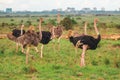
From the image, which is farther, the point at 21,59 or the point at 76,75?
the point at 21,59

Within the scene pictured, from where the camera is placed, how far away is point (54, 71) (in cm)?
1089

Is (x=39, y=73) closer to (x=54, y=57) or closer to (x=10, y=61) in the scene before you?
(x=10, y=61)

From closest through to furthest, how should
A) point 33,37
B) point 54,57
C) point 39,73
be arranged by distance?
1. point 39,73
2. point 33,37
3. point 54,57

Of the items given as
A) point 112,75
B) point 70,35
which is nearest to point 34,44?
point 70,35

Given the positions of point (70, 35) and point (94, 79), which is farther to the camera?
point (70, 35)

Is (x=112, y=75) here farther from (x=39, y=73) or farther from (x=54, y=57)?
(x=54, y=57)

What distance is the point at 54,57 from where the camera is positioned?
1416 centimetres

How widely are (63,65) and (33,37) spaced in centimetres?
153

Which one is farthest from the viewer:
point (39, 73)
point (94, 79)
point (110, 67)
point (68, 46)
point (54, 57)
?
point (68, 46)

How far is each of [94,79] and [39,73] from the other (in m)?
1.62

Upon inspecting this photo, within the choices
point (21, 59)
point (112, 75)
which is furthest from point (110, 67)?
point (21, 59)

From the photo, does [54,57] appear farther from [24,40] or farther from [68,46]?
[68,46]

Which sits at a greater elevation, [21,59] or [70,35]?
[70,35]

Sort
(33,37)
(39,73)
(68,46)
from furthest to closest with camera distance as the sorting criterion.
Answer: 1. (68,46)
2. (33,37)
3. (39,73)
